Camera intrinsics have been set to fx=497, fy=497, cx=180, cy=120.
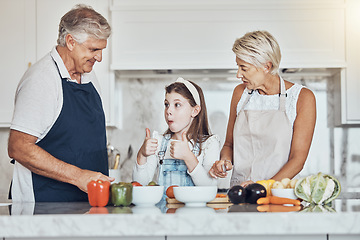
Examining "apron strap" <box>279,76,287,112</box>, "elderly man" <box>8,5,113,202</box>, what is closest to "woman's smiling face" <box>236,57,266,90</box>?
"apron strap" <box>279,76,287,112</box>

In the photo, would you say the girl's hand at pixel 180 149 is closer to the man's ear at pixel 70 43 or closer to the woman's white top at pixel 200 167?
the woman's white top at pixel 200 167

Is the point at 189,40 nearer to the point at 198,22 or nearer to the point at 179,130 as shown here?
the point at 198,22

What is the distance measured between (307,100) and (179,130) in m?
0.61


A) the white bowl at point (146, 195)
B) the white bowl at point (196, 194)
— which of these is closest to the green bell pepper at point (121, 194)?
the white bowl at point (146, 195)

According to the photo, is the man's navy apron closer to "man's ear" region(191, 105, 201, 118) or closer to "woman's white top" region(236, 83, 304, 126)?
"man's ear" region(191, 105, 201, 118)

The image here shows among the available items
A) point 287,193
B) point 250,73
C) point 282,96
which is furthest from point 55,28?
point 287,193

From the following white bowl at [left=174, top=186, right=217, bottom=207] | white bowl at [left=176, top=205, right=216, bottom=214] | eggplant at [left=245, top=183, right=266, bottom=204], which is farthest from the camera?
eggplant at [left=245, top=183, right=266, bottom=204]

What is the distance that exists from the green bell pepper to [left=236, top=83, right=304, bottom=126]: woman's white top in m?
1.02

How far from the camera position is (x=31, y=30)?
326 cm

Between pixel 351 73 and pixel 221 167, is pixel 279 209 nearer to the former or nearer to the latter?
pixel 221 167

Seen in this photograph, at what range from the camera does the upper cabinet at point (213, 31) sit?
3.14 metres

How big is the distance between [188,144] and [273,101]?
0.47 meters

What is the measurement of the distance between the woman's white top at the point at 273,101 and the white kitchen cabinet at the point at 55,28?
1.09 meters

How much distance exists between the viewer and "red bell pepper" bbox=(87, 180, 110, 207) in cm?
153
